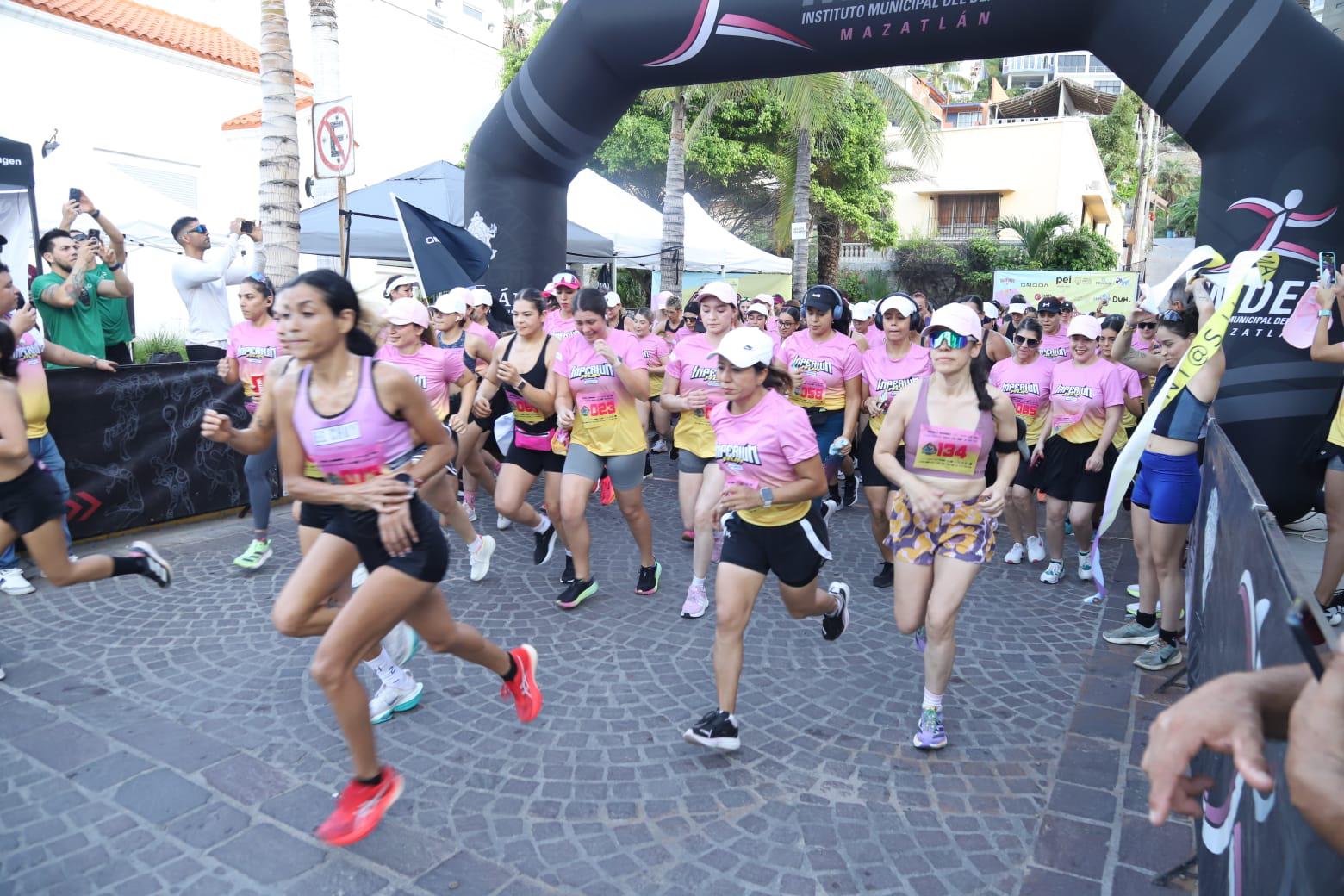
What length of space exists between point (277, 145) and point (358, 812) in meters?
7.50

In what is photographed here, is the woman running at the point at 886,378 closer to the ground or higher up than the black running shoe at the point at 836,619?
higher up

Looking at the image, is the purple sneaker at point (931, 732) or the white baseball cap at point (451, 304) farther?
the white baseball cap at point (451, 304)

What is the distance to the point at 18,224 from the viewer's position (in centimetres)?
875

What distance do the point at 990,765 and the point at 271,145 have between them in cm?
841

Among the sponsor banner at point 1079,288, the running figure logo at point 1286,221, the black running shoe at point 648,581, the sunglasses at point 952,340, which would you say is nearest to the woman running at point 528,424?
the black running shoe at point 648,581

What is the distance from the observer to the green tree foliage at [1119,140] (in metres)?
45.3

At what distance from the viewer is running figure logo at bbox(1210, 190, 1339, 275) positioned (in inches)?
253

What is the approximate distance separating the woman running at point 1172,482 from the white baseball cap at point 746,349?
Result: 2.35 meters

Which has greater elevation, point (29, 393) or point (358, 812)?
point (29, 393)

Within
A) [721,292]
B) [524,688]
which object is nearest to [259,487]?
[524,688]

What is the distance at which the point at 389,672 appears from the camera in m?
4.20

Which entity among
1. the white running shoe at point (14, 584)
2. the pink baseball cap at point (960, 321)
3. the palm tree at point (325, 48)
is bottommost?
the white running shoe at point (14, 584)

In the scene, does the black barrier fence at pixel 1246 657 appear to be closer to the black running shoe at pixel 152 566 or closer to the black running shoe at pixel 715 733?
the black running shoe at pixel 715 733

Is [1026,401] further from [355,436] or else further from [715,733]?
[355,436]
